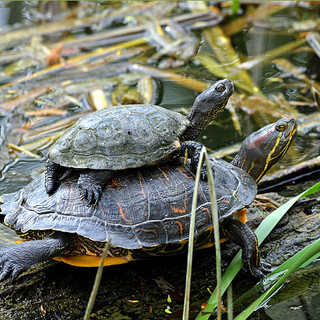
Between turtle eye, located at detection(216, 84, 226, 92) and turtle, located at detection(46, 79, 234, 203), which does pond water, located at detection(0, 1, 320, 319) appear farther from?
turtle eye, located at detection(216, 84, 226, 92)

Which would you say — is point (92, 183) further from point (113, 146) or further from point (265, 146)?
point (265, 146)

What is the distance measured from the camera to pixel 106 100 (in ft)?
17.6

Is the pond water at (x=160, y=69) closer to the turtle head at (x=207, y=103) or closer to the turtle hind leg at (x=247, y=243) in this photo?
the turtle head at (x=207, y=103)

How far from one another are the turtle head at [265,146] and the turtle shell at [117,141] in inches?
25.3

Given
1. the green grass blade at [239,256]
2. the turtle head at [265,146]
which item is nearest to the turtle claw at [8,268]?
the green grass blade at [239,256]

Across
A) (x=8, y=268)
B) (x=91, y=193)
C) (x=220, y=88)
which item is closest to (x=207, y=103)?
(x=220, y=88)

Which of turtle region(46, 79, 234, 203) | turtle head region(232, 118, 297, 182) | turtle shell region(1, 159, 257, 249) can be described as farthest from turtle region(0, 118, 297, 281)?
turtle head region(232, 118, 297, 182)

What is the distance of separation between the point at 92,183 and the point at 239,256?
38.8 inches

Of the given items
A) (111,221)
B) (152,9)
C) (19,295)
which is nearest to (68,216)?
(111,221)

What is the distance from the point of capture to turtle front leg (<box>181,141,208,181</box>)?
9.23 feet

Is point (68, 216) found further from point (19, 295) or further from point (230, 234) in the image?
point (230, 234)

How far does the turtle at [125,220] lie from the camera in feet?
8.67

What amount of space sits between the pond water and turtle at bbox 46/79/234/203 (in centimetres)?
80

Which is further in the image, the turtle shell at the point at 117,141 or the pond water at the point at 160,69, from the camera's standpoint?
the pond water at the point at 160,69
